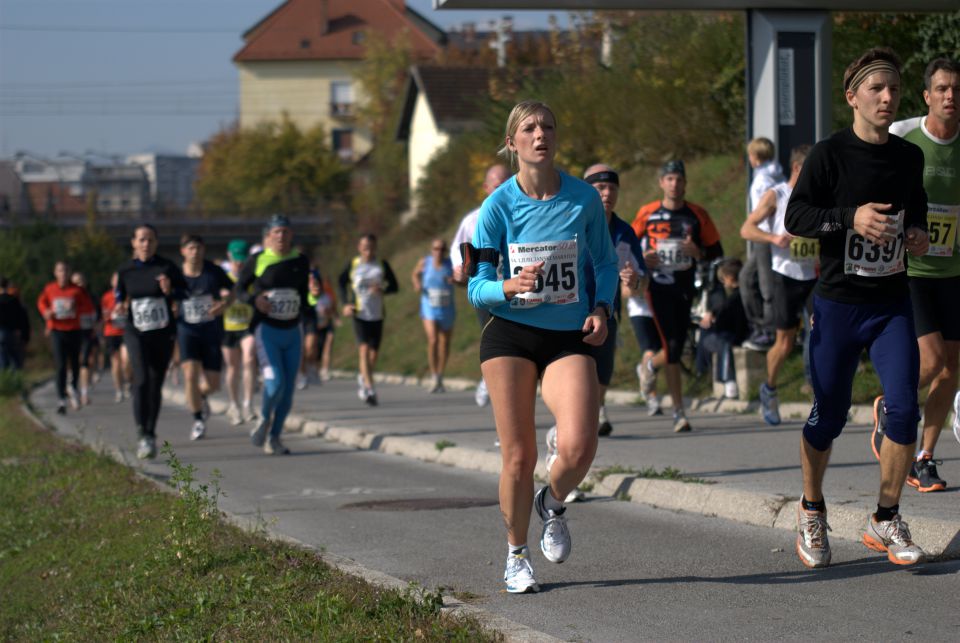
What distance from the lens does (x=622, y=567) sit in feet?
23.6

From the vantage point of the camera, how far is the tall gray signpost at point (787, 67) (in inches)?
595

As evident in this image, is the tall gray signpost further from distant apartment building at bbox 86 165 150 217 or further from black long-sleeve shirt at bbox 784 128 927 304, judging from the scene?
distant apartment building at bbox 86 165 150 217

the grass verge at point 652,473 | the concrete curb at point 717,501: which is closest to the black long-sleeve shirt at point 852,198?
the concrete curb at point 717,501

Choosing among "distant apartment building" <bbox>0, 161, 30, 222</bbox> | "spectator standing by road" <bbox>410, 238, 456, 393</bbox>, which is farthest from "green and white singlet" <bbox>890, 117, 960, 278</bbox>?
"distant apartment building" <bbox>0, 161, 30, 222</bbox>

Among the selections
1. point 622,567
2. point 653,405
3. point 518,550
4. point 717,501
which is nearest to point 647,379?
point 653,405

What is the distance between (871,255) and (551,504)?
1771 millimetres

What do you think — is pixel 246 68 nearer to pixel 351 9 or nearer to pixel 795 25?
pixel 351 9

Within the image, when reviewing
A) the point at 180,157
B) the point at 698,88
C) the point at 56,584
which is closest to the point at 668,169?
the point at 56,584

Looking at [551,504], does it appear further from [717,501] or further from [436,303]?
[436,303]

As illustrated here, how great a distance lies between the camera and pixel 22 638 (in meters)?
7.37

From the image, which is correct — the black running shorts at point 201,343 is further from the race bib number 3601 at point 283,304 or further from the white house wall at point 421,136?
the white house wall at point 421,136

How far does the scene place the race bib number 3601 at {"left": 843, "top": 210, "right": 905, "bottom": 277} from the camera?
6539 millimetres

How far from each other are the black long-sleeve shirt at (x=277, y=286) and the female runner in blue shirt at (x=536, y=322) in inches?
296

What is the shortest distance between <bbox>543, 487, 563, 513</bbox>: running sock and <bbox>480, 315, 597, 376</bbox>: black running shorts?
0.58m
